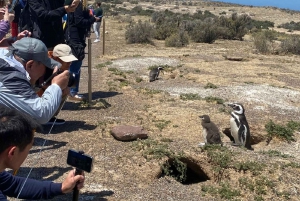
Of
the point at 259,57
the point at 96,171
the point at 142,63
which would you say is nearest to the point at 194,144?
the point at 96,171

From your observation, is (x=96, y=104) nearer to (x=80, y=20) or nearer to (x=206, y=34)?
(x=80, y=20)

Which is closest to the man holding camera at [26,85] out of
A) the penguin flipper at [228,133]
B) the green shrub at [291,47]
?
the penguin flipper at [228,133]

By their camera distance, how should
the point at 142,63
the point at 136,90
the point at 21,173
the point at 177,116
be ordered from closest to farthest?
1. the point at 21,173
2. the point at 177,116
3. the point at 136,90
4. the point at 142,63

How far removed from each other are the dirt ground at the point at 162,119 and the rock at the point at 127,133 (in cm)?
10

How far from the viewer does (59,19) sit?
6500 mm

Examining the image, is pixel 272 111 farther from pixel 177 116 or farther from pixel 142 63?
pixel 142 63

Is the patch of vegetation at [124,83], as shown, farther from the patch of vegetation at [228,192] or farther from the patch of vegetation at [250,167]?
the patch of vegetation at [228,192]

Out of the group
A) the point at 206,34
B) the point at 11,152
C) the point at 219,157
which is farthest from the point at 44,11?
the point at 206,34

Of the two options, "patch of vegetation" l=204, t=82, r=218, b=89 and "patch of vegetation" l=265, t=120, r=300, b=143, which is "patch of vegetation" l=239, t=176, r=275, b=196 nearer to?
"patch of vegetation" l=265, t=120, r=300, b=143

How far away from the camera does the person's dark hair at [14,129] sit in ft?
6.58

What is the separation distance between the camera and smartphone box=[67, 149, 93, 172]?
282 centimetres

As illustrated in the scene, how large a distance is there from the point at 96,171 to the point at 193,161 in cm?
139

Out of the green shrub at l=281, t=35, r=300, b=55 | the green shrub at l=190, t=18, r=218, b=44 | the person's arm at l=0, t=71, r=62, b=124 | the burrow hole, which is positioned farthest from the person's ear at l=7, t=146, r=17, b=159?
the green shrub at l=190, t=18, r=218, b=44

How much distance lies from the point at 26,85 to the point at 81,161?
28.5 inches
